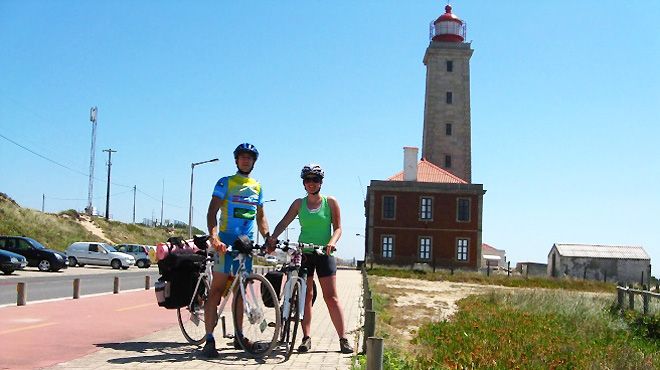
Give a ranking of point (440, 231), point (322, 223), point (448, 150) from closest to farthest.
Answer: point (322, 223)
point (440, 231)
point (448, 150)

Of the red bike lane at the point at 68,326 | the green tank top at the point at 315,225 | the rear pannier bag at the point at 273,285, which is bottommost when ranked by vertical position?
the red bike lane at the point at 68,326

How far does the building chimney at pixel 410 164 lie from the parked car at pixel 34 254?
2852 cm

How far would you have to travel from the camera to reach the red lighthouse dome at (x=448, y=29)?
65.5 meters

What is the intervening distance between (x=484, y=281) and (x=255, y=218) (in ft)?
124

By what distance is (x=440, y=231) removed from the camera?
56.5m

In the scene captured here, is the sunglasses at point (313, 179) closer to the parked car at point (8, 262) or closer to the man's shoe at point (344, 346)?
the man's shoe at point (344, 346)

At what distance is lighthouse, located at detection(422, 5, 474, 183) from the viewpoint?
2477 inches

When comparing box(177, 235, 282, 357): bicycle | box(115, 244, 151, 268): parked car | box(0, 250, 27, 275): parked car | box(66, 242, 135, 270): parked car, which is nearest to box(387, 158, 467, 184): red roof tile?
box(115, 244, 151, 268): parked car

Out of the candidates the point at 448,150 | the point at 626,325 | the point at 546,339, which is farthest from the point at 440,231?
the point at 546,339

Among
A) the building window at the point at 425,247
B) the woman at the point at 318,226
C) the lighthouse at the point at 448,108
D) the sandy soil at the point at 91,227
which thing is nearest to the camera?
the woman at the point at 318,226

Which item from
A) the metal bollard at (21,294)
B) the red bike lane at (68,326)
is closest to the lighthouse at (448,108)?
the red bike lane at (68,326)

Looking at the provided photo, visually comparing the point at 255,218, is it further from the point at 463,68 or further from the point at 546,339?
the point at 463,68

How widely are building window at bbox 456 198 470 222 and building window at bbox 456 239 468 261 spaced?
1.56m

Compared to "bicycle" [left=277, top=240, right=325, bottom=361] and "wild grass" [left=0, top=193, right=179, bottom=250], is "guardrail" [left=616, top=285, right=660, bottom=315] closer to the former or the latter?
"bicycle" [left=277, top=240, right=325, bottom=361]
